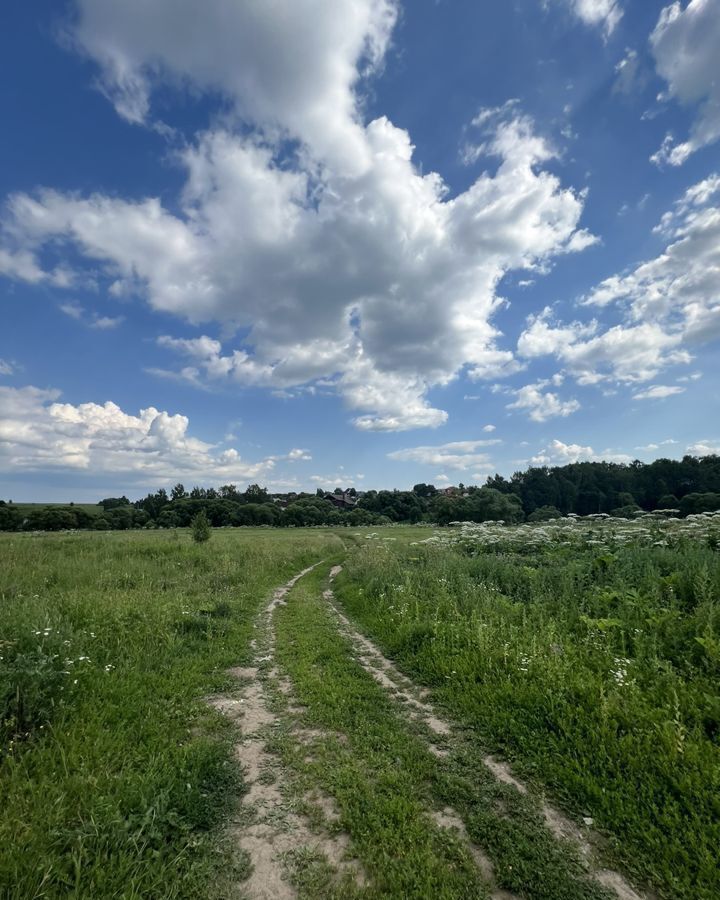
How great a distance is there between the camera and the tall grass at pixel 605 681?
13.4ft

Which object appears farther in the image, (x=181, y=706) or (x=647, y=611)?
(x=647, y=611)

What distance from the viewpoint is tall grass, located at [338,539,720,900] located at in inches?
161

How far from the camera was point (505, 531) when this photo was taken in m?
22.6

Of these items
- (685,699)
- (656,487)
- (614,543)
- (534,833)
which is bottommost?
(534,833)

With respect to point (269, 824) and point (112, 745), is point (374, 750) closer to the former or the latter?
point (269, 824)

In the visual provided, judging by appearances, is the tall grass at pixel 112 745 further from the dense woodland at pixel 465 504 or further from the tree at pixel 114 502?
the tree at pixel 114 502

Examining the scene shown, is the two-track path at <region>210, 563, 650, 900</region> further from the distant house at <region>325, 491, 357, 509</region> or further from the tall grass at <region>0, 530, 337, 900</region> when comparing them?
the distant house at <region>325, 491, 357, 509</region>

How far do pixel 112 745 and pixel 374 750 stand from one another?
3.47 m

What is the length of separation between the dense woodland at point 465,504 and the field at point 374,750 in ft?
244

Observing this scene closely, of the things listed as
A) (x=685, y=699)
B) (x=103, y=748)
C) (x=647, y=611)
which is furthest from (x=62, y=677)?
(x=647, y=611)

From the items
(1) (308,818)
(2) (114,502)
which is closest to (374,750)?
(1) (308,818)

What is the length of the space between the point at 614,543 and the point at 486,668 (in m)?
12.2

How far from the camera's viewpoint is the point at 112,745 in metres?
5.32

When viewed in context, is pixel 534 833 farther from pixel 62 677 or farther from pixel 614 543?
pixel 614 543
